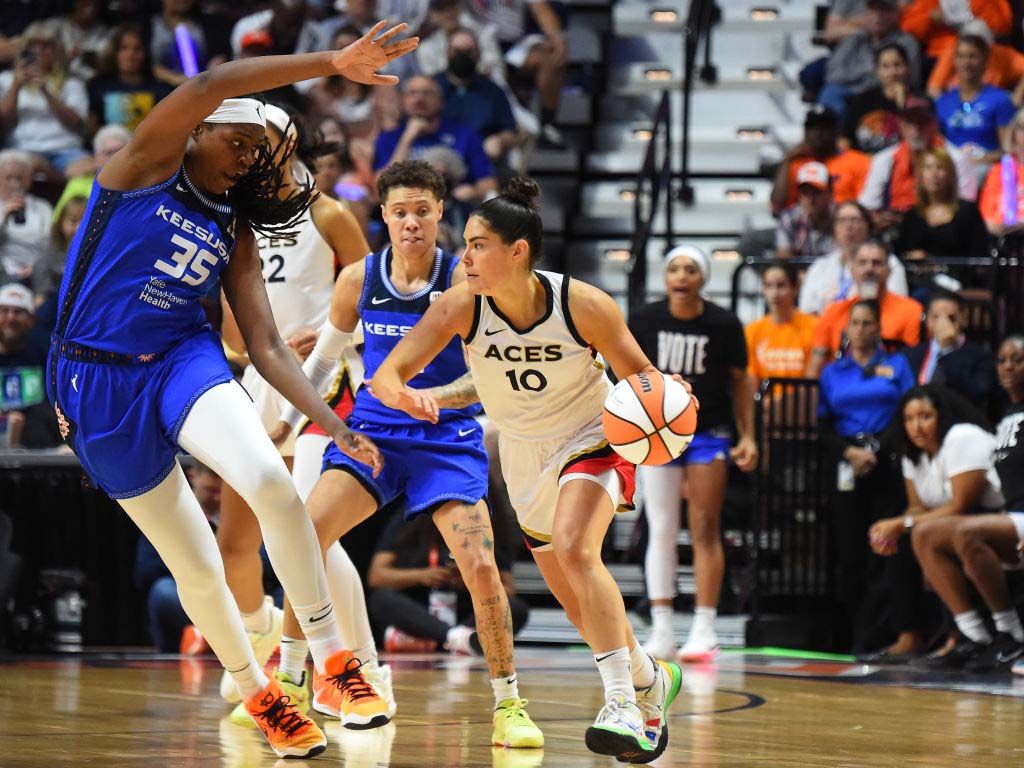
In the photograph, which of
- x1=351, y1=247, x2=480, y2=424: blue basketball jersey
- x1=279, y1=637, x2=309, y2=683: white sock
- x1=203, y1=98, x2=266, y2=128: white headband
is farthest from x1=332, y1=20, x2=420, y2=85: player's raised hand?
x1=279, y1=637, x2=309, y2=683: white sock

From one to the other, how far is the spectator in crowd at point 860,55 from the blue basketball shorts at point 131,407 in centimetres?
810

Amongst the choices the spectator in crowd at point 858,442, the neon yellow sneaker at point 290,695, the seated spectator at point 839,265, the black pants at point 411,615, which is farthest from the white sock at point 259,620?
the seated spectator at point 839,265

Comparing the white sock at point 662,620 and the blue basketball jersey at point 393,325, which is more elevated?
the blue basketball jersey at point 393,325

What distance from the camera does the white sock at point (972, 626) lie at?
25.9 feet

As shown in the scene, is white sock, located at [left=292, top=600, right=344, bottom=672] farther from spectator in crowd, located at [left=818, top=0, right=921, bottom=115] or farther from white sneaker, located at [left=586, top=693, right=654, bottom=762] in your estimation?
spectator in crowd, located at [left=818, top=0, right=921, bottom=115]

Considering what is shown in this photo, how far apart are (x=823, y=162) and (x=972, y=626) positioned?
425 centimetres

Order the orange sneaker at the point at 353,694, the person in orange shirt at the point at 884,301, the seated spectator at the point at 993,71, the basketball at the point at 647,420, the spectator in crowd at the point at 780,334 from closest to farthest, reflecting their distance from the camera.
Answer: the basketball at the point at 647,420 < the orange sneaker at the point at 353,694 < the person in orange shirt at the point at 884,301 < the spectator in crowd at the point at 780,334 < the seated spectator at the point at 993,71

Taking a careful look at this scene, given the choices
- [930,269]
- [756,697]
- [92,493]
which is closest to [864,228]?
[930,269]

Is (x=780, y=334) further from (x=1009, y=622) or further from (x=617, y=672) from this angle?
(x=617, y=672)

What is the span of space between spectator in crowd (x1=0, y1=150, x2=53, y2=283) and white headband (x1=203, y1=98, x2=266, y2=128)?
629 centimetres

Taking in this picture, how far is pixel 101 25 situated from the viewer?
41.6ft

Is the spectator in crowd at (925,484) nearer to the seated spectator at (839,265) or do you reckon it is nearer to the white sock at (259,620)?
the seated spectator at (839,265)

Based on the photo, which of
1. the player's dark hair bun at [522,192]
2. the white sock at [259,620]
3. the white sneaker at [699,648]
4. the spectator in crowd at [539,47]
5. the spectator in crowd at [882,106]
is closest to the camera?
the player's dark hair bun at [522,192]

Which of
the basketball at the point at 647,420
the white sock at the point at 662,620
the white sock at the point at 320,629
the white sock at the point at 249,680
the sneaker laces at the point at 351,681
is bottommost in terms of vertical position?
the white sock at the point at 662,620
